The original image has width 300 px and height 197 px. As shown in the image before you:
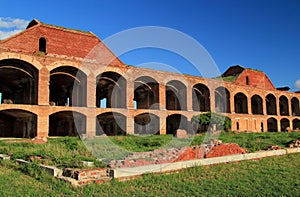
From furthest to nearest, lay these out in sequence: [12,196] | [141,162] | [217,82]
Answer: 1. [217,82]
2. [141,162]
3. [12,196]

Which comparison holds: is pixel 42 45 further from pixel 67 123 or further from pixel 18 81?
pixel 67 123

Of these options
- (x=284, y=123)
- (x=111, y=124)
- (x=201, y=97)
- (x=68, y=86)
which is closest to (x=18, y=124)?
(x=68, y=86)

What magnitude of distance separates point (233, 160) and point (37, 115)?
13339 millimetres

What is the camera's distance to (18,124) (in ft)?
74.6

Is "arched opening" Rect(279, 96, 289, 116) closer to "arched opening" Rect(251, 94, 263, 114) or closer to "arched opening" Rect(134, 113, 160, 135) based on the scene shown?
"arched opening" Rect(251, 94, 263, 114)

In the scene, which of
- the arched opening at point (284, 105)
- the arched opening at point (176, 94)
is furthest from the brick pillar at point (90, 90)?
the arched opening at point (284, 105)

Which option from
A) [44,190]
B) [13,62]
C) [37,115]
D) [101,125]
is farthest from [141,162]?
[101,125]

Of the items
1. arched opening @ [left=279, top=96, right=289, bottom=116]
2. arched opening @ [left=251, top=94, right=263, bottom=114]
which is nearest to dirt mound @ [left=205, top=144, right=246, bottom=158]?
arched opening @ [left=251, top=94, right=263, bottom=114]

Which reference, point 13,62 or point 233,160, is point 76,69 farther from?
point 233,160

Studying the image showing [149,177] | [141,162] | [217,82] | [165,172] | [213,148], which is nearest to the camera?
[149,177]

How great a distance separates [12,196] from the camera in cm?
515

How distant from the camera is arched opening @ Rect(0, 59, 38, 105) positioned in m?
19.4

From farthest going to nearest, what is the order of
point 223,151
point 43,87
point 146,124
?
point 146,124, point 43,87, point 223,151

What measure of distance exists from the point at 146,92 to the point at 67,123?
8301 millimetres
